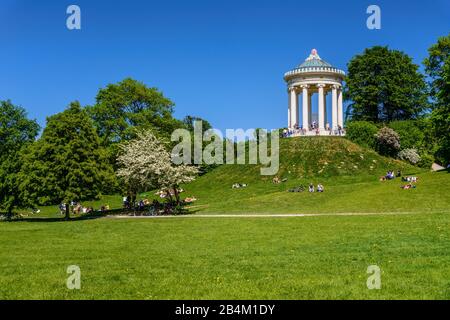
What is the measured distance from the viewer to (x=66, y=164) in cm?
3688

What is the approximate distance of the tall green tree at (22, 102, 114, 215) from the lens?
36469 millimetres

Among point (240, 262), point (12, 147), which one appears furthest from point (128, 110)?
point (240, 262)

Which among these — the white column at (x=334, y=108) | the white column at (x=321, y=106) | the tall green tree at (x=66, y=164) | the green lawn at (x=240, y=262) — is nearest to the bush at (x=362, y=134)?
the white column at (x=334, y=108)

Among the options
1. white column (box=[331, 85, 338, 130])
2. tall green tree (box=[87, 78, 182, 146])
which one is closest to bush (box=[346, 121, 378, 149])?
white column (box=[331, 85, 338, 130])

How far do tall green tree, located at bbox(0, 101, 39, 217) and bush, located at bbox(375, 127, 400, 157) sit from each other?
42.1 m

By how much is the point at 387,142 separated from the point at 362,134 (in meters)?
3.57

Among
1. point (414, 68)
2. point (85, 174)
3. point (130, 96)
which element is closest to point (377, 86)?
point (414, 68)

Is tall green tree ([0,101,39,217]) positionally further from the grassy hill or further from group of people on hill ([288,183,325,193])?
group of people on hill ([288,183,325,193])

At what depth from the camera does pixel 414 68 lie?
256 feet

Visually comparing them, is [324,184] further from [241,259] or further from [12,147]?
[241,259]

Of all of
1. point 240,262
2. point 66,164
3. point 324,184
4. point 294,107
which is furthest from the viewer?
point 294,107
